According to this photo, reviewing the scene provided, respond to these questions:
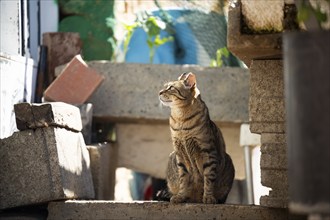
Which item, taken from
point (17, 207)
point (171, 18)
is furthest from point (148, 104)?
point (17, 207)

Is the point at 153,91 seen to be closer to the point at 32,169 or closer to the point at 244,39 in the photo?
the point at 32,169

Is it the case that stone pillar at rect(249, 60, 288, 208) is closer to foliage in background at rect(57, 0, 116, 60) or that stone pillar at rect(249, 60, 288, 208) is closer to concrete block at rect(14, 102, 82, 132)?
concrete block at rect(14, 102, 82, 132)

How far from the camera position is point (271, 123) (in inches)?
214

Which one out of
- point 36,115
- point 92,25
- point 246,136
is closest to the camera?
point 36,115

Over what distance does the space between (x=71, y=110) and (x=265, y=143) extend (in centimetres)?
168

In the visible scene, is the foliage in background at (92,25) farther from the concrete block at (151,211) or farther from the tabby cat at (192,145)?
the concrete block at (151,211)

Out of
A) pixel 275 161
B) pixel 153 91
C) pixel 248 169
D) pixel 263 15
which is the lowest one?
pixel 248 169

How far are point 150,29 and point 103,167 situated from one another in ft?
6.24

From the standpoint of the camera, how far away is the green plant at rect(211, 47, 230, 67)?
9.10 meters

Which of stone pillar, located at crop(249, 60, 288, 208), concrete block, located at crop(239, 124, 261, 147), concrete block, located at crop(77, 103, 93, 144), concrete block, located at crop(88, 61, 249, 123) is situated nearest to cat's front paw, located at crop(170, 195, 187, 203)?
stone pillar, located at crop(249, 60, 288, 208)

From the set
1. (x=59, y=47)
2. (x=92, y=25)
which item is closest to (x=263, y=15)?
(x=59, y=47)

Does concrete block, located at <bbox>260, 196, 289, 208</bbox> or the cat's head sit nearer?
concrete block, located at <bbox>260, 196, 289, 208</bbox>

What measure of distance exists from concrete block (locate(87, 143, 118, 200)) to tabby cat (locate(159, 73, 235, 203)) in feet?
4.18

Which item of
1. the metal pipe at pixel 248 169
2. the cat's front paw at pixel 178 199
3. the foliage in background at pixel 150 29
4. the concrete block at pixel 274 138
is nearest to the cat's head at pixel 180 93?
the cat's front paw at pixel 178 199
